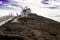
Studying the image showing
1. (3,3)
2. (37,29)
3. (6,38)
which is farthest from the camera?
(3,3)

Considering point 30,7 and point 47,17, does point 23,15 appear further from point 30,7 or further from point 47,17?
A: point 47,17

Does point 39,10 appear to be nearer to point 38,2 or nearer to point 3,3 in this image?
point 38,2

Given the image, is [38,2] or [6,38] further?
[38,2]

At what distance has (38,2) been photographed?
3.99m

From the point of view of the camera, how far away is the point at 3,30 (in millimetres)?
2463

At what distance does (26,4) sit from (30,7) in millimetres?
136

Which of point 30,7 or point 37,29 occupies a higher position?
point 30,7

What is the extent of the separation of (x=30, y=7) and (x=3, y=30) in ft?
5.23

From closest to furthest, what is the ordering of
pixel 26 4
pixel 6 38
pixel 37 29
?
pixel 6 38
pixel 37 29
pixel 26 4

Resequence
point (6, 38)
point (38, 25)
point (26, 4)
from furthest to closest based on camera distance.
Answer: point (26, 4)
point (38, 25)
point (6, 38)

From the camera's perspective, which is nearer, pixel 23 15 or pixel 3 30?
pixel 3 30

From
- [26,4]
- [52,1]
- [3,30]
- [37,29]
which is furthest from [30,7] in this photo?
[3,30]

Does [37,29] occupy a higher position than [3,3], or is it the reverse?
[3,3]

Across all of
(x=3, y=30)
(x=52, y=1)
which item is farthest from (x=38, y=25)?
(x=52, y=1)
